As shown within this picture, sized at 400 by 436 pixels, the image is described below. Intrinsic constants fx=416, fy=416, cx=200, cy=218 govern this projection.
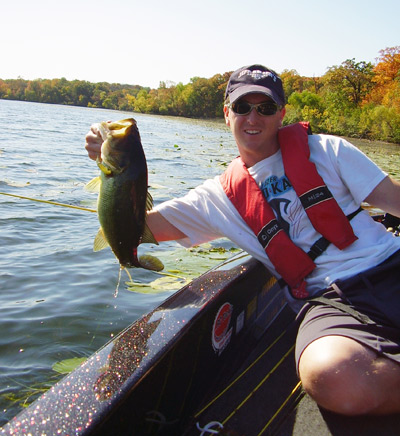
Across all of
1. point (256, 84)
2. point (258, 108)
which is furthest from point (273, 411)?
point (256, 84)

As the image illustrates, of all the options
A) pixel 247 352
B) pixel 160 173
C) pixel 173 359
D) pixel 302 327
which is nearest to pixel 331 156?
pixel 302 327

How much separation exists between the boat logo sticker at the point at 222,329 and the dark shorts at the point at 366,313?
0.45m

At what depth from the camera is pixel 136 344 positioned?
1950 millimetres

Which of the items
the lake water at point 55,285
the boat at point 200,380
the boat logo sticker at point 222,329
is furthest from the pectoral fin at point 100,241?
the lake water at point 55,285

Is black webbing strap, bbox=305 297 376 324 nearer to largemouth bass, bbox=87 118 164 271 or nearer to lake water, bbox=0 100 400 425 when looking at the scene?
largemouth bass, bbox=87 118 164 271

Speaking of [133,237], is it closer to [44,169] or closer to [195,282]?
[195,282]

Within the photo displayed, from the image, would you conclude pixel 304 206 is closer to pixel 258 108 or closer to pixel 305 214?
pixel 305 214

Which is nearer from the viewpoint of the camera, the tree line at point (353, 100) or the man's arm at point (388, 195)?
the man's arm at point (388, 195)

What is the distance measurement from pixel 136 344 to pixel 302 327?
103 cm

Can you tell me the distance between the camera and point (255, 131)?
287cm

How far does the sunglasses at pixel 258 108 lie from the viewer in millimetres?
2842

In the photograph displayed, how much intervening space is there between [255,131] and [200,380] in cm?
165

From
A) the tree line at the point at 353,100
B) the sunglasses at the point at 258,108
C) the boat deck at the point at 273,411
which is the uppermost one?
the tree line at the point at 353,100

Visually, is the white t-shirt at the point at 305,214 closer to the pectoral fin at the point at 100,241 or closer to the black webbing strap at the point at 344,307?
the black webbing strap at the point at 344,307
